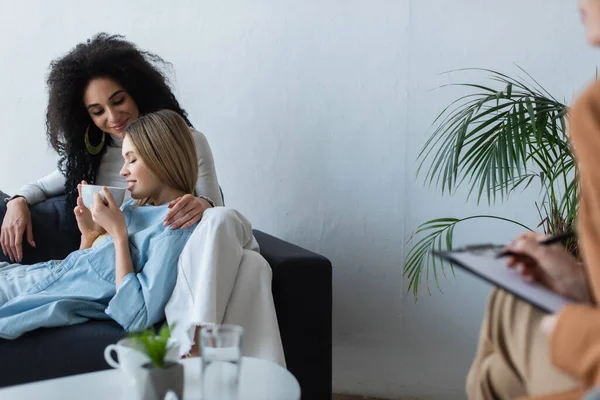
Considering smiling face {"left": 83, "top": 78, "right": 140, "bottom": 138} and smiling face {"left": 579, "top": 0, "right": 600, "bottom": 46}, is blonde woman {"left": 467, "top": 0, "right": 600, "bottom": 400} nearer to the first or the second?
smiling face {"left": 579, "top": 0, "right": 600, "bottom": 46}

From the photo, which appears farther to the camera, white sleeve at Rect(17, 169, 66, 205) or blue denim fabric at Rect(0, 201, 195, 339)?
white sleeve at Rect(17, 169, 66, 205)

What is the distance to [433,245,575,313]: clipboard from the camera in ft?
3.26

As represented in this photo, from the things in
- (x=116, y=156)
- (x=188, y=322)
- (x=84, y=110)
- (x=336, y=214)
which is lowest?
(x=188, y=322)

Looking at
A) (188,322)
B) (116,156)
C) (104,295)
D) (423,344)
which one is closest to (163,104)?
(116,156)

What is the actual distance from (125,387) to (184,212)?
77cm

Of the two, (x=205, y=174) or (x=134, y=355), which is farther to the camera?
(x=205, y=174)

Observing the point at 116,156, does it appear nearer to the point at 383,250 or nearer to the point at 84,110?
the point at 84,110

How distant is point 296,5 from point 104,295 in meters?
1.21

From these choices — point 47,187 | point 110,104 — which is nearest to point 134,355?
point 110,104

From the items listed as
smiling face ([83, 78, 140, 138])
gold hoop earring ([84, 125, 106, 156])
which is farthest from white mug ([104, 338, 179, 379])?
gold hoop earring ([84, 125, 106, 156])

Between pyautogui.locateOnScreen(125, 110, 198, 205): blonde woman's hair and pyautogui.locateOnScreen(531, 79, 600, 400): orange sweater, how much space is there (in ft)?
4.30

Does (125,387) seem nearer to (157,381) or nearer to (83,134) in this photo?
(157,381)

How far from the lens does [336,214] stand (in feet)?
8.51

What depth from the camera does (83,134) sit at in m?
2.54
